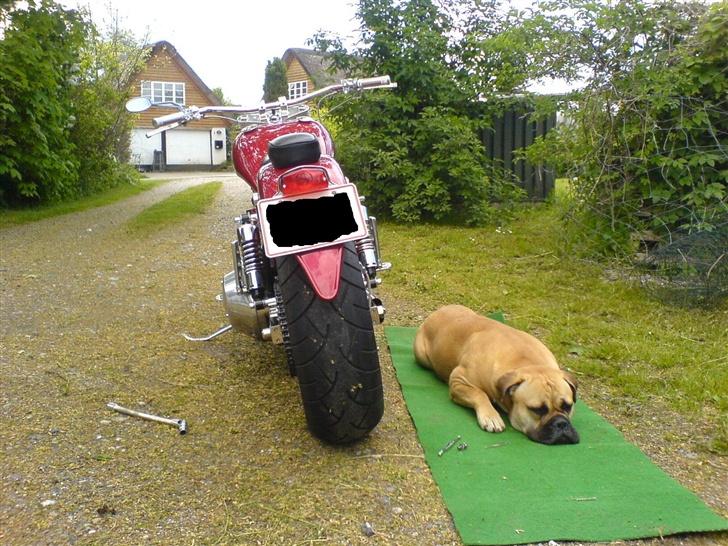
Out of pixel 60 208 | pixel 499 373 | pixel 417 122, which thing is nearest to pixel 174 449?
pixel 499 373

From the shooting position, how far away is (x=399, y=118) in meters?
10.6

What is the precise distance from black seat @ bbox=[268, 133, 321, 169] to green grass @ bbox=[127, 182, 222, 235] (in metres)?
7.26

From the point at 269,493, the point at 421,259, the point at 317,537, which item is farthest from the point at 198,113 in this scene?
the point at 421,259

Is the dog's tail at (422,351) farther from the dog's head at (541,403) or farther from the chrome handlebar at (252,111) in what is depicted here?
the chrome handlebar at (252,111)

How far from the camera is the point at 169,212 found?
1236 cm

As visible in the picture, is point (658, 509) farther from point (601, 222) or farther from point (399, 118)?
point (399, 118)

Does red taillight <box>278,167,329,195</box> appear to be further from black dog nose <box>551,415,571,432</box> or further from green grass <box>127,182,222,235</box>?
green grass <box>127,182,222,235</box>

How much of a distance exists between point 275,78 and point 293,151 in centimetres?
4296

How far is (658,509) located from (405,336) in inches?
102

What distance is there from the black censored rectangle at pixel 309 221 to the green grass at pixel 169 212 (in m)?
7.41

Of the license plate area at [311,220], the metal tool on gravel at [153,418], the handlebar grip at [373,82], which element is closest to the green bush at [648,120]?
the handlebar grip at [373,82]

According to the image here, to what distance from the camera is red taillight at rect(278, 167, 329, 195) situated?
3018 mm

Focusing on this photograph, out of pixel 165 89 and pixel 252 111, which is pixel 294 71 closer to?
pixel 165 89

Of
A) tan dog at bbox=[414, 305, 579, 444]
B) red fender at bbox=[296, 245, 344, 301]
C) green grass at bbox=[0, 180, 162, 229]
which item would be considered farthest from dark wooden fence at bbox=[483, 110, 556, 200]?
red fender at bbox=[296, 245, 344, 301]
